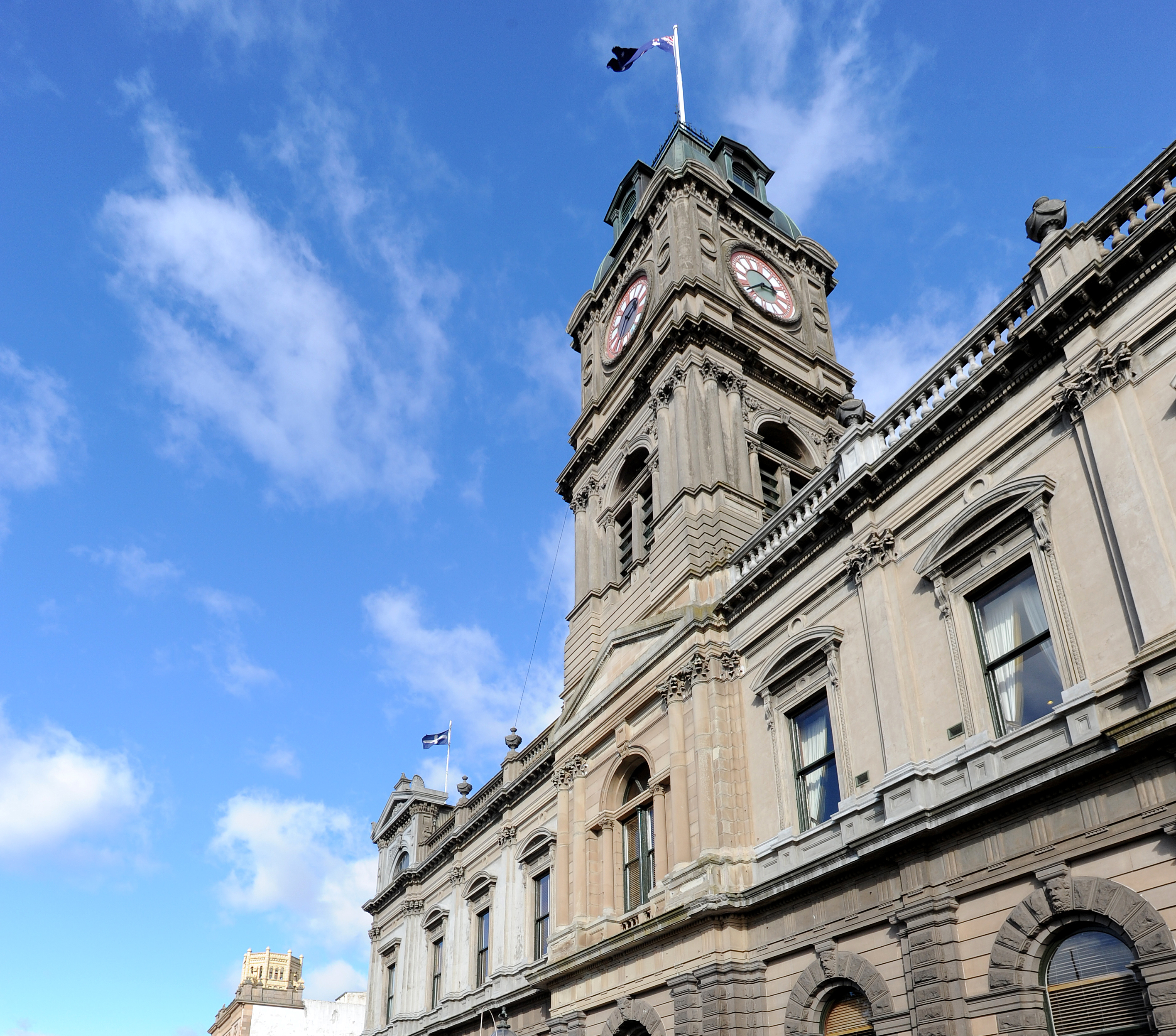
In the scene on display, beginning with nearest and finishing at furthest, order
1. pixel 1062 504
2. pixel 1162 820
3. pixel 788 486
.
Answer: pixel 1162 820 < pixel 1062 504 < pixel 788 486

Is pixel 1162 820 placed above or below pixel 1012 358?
below

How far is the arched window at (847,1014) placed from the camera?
53.1 feet

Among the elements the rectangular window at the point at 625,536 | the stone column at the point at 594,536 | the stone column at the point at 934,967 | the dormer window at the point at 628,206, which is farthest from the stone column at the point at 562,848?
the dormer window at the point at 628,206

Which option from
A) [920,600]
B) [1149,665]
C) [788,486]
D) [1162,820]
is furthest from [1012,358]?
[788,486]

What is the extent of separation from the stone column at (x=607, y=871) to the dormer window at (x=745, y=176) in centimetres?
2581

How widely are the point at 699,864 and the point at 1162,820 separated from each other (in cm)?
956

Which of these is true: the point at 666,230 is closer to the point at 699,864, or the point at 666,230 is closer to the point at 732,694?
the point at 732,694

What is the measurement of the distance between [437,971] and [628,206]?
30142 mm

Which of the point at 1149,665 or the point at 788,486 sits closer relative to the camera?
the point at 1149,665

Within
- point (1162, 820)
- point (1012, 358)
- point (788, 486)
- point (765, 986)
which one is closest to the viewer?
point (1162, 820)

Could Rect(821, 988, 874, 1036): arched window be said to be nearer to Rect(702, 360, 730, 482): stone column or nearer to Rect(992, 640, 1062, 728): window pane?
Rect(992, 640, 1062, 728): window pane

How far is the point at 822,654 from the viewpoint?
64.3 feet

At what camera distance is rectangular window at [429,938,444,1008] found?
34406 mm

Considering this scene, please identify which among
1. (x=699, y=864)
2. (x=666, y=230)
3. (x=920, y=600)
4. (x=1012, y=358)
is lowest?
(x=699, y=864)
